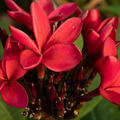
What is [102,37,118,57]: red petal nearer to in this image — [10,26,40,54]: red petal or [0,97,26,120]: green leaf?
[10,26,40,54]: red petal

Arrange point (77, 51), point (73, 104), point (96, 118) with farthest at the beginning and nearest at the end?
point (96, 118), point (73, 104), point (77, 51)

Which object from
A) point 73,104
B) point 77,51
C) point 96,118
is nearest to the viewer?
point 77,51

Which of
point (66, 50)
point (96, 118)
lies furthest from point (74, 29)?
point (96, 118)

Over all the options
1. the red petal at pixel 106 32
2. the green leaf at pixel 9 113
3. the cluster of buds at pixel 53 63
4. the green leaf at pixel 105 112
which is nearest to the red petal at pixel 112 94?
the cluster of buds at pixel 53 63

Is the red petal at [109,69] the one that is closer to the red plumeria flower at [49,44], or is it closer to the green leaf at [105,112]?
the red plumeria flower at [49,44]

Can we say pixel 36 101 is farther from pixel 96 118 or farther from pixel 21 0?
pixel 96 118

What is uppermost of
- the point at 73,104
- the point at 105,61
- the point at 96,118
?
the point at 105,61
